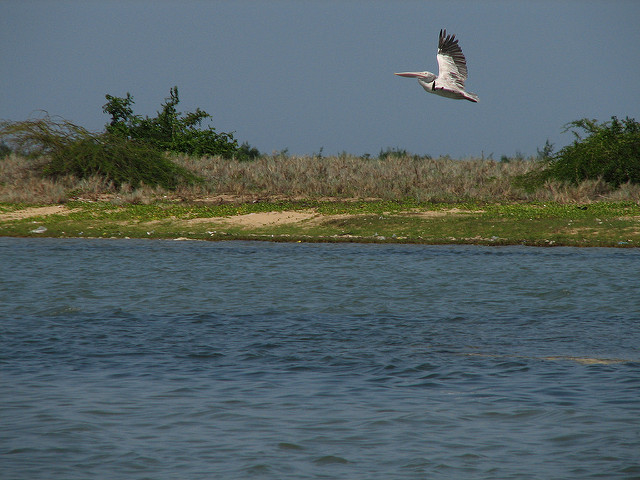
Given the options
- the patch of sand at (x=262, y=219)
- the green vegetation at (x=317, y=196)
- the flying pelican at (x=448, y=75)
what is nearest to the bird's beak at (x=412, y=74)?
the flying pelican at (x=448, y=75)

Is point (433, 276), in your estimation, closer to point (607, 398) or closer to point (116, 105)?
point (607, 398)

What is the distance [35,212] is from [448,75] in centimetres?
1702

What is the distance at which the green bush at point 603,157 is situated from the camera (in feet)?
96.3

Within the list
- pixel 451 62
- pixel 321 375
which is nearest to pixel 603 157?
pixel 451 62

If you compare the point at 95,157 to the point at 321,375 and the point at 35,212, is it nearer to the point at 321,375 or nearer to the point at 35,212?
the point at 35,212

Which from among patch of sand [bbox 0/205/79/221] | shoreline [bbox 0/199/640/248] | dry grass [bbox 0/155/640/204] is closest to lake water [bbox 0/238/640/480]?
shoreline [bbox 0/199/640/248]

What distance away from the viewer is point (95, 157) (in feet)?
106

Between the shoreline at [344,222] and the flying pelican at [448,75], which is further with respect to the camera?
the shoreline at [344,222]

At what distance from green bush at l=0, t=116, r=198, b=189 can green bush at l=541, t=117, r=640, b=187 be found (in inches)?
553

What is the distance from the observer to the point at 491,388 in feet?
27.8

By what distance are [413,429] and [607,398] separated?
86.1 inches

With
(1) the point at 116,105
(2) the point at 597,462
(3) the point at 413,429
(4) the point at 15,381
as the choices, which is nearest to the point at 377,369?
(3) the point at 413,429

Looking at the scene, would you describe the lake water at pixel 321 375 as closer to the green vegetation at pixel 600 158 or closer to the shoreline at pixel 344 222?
the shoreline at pixel 344 222

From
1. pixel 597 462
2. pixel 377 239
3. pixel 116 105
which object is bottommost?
pixel 597 462
